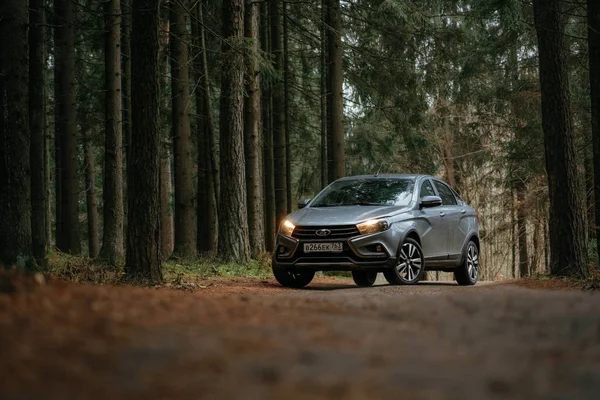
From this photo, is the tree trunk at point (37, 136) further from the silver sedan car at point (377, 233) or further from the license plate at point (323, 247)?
the license plate at point (323, 247)

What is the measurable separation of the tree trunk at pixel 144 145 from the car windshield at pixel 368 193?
354 centimetres

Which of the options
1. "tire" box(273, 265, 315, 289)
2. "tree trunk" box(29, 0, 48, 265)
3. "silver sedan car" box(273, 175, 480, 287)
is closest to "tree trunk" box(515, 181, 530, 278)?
"silver sedan car" box(273, 175, 480, 287)

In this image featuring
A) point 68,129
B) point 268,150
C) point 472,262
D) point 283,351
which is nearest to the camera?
point 283,351

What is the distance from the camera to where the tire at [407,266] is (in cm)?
1263

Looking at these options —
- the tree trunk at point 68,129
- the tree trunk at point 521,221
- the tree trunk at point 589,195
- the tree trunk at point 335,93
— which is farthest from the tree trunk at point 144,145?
the tree trunk at point 521,221

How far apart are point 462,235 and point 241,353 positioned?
11662 millimetres

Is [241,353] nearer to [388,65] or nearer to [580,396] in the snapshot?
[580,396]

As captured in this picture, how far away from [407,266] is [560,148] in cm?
426

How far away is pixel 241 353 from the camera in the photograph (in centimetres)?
374

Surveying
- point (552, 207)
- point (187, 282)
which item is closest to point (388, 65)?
point (552, 207)

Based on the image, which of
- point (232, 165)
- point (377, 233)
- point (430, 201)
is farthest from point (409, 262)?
point (232, 165)

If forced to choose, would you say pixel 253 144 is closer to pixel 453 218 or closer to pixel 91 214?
pixel 453 218

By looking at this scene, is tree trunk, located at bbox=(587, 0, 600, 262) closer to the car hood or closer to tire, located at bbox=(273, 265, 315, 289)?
the car hood

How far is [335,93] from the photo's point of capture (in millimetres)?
20453
